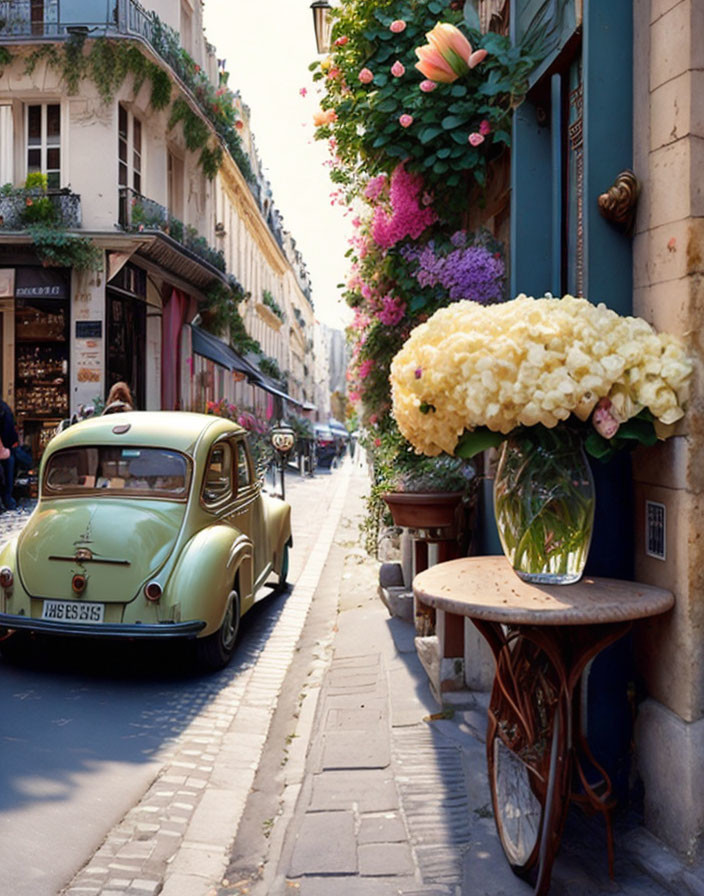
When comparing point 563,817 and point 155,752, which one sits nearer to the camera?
point 563,817

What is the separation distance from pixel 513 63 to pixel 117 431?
3.92 metres

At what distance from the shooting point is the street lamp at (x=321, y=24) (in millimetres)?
8406

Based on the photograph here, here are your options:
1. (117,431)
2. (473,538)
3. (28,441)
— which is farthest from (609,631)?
(28,441)

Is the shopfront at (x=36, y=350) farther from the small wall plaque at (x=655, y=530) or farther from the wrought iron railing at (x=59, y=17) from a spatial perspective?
the small wall plaque at (x=655, y=530)

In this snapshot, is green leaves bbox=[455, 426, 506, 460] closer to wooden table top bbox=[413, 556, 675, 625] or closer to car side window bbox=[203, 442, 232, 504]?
wooden table top bbox=[413, 556, 675, 625]

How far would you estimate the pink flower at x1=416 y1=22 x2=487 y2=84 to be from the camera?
5027 millimetres

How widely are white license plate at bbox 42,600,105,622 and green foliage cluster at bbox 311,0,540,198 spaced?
349cm

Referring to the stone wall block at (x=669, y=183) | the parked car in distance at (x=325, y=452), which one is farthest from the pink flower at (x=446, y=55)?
the parked car in distance at (x=325, y=452)

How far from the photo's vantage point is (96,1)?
62.9 ft

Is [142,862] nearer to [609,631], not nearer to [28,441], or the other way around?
[609,631]

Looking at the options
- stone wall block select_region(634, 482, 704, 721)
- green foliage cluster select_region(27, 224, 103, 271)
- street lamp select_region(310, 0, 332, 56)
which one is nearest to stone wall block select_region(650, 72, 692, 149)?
stone wall block select_region(634, 482, 704, 721)

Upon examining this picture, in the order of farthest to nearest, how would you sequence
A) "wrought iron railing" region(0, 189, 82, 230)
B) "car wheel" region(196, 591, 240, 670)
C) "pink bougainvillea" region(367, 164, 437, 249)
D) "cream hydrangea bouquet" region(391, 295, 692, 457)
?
"wrought iron railing" region(0, 189, 82, 230), "car wheel" region(196, 591, 240, 670), "pink bougainvillea" region(367, 164, 437, 249), "cream hydrangea bouquet" region(391, 295, 692, 457)

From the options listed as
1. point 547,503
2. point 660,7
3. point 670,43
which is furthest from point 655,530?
point 660,7

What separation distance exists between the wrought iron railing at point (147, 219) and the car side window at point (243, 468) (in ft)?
42.0
